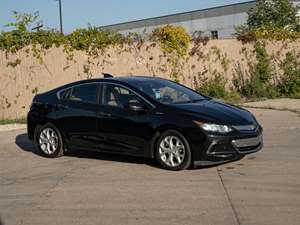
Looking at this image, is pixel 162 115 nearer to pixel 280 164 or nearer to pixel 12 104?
pixel 280 164

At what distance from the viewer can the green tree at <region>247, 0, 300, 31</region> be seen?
3269cm

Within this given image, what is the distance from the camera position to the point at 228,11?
51.3 meters

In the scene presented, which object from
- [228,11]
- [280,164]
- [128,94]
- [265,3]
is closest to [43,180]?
[128,94]

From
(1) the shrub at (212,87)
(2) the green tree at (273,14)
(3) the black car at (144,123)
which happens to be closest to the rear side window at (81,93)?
(3) the black car at (144,123)

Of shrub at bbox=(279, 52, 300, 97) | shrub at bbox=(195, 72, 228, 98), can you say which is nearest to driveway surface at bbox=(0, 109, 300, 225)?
shrub at bbox=(195, 72, 228, 98)

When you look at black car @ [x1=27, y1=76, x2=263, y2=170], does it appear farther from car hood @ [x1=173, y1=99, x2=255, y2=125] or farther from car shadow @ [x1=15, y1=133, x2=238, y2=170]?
car shadow @ [x1=15, y1=133, x2=238, y2=170]

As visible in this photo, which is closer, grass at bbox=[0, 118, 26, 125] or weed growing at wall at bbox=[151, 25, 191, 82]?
grass at bbox=[0, 118, 26, 125]

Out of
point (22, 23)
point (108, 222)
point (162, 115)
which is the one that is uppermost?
point (22, 23)

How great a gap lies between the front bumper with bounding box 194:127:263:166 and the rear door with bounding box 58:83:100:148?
2137mm

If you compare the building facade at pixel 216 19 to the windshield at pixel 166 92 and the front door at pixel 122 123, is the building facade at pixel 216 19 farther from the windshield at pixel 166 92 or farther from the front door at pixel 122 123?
the front door at pixel 122 123

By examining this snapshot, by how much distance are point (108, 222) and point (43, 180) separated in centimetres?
264

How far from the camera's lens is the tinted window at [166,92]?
30.4 feet

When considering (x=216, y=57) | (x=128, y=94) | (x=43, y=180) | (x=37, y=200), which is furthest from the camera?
(x=216, y=57)

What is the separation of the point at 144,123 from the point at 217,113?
1.14m
